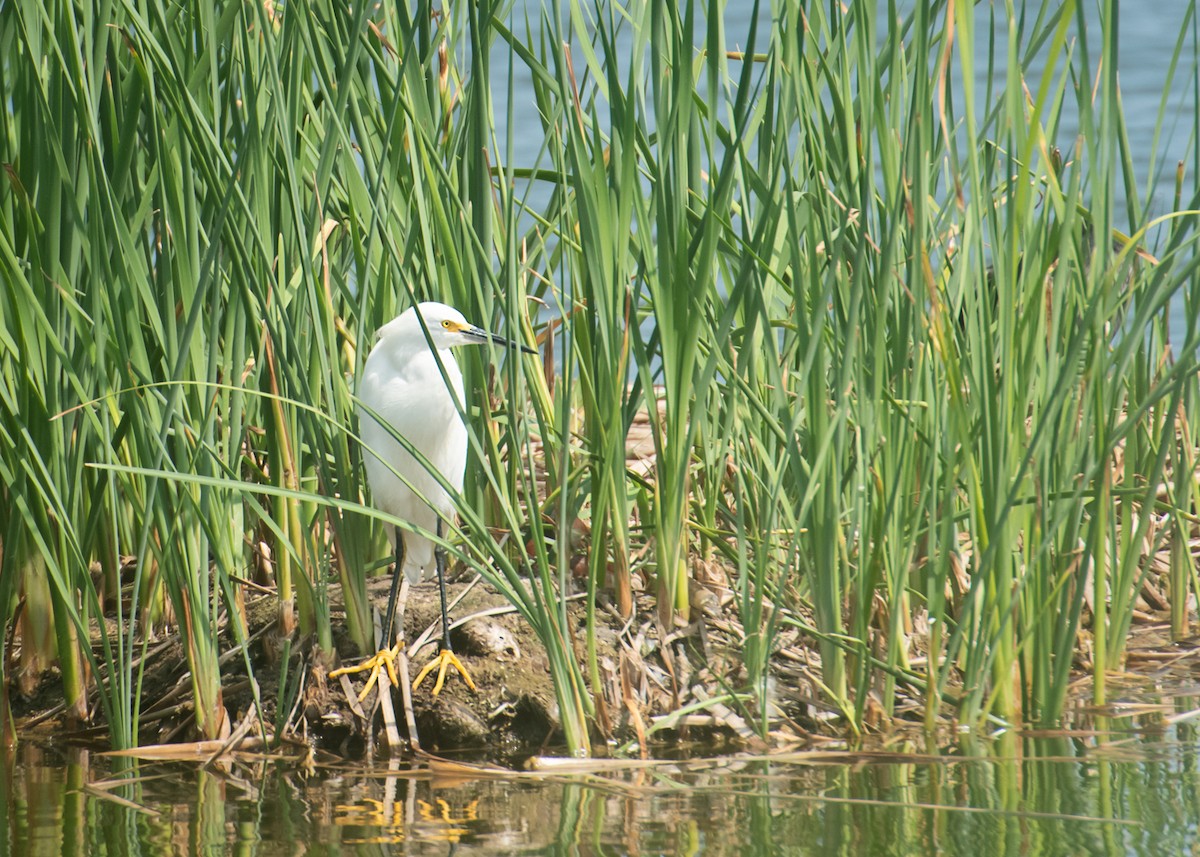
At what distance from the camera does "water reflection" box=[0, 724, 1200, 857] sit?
1712 millimetres

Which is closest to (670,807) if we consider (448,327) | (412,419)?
(448,327)

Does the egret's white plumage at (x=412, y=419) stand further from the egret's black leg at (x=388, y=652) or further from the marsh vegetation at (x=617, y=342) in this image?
the marsh vegetation at (x=617, y=342)

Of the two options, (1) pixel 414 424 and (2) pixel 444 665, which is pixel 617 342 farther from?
(1) pixel 414 424

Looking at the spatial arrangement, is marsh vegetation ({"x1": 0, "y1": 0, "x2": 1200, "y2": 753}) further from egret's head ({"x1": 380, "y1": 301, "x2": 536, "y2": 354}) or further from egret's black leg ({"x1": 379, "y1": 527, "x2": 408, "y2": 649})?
egret's black leg ({"x1": 379, "y1": 527, "x2": 408, "y2": 649})

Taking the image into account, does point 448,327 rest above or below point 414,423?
above

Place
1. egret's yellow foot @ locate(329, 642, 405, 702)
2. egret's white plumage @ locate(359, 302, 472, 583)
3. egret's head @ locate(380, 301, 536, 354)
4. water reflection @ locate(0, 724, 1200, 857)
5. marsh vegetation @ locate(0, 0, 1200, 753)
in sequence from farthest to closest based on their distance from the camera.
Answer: egret's white plumage @ locate(359, 302, 472, 583), egret's head @ locate(380, 301, 536, 354), egret's yellow foot @ locate(329, 642, 405, 702), marsh vegetation @ locate(0, 0, 1200, 753), water reflection @ locate(0, 724, 1200, 857)

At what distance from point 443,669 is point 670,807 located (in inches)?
28.9

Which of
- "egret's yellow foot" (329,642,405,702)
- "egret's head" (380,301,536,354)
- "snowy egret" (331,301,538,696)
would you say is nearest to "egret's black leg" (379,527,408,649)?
"snowy egret" (331,301,538,696)

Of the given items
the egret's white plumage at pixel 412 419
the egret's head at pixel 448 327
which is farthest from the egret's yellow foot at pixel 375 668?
the egret's head at pixel 448 327

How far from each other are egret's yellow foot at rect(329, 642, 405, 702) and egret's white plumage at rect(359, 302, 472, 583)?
11.8 inches

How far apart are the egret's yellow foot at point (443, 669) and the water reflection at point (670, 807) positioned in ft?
0.94

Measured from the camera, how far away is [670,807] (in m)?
1.89

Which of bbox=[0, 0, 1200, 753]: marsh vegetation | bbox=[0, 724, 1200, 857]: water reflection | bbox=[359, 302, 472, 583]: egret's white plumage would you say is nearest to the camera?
bbox=[0, 724, 1200, 857]: water reflection

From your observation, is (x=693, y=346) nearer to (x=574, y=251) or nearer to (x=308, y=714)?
(x=574, y=251)
